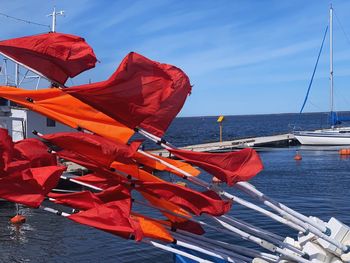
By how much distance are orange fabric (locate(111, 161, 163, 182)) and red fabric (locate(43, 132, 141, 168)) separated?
56 cm

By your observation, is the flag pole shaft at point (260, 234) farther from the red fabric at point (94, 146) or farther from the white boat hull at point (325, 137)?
the white boat hull at point (325, 137)

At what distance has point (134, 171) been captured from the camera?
8594 mm

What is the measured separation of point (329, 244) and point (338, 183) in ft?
79.8

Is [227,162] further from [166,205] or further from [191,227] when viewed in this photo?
[191,227]

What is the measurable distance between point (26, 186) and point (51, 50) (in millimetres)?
2397

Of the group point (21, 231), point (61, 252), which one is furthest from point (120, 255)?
point (21, 231)

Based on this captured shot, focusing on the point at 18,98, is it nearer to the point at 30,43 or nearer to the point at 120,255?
the point at 30,43

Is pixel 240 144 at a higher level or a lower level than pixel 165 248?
lower

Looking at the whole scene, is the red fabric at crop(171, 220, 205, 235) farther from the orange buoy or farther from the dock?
the dock

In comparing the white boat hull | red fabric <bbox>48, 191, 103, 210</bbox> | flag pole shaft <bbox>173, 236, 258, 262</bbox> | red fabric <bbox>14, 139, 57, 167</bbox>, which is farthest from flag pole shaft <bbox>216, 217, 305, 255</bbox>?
the white boat hull

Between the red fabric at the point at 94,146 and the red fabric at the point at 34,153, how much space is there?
770mm

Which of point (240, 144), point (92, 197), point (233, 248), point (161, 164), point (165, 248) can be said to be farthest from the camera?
point (240, 144)

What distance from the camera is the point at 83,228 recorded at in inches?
781

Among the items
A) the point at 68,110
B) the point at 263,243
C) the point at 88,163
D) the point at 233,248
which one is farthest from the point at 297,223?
the point at 68,110
